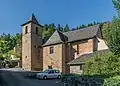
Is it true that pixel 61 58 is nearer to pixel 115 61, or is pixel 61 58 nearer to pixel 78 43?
pixel 78 43

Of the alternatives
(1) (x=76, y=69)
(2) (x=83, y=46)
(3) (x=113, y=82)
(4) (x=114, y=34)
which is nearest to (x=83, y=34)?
(2) (x=83, y=46)

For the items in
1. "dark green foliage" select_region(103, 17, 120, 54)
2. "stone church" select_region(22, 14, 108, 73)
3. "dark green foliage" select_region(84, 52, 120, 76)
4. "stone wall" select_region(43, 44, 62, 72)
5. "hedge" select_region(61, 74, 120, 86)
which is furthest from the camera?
"stone wall" select_region(43, 44, 62, 72)

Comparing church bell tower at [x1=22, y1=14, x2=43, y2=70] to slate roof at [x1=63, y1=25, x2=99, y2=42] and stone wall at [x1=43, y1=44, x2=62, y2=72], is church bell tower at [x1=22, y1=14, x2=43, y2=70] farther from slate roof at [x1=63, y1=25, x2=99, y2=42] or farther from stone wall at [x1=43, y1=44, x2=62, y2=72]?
slate roof at [x1=63, y1=25, x2=99, y2=42]

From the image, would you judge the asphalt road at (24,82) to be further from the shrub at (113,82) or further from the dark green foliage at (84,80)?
the shrub at (113,82)

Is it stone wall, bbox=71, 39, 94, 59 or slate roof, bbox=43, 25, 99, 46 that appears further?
slate roof, bbox=43, 25, 99, 46

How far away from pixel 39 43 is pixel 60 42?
31.5 feet

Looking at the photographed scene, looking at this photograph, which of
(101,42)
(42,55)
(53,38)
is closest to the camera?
(101,42)

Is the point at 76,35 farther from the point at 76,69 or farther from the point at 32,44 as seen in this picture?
the point at 76,69

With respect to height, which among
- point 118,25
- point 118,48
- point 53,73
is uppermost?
point 118,25

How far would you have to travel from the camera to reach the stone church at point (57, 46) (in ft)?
153

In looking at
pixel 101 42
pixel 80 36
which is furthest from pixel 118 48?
pixel 80 36

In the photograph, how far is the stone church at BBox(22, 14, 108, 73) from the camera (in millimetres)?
46656

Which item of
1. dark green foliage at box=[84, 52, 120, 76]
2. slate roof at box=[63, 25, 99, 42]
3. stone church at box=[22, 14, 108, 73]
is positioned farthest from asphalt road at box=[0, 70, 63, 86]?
slate roof at box=[63, 25, 99, 42]

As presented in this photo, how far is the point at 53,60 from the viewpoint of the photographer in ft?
167
